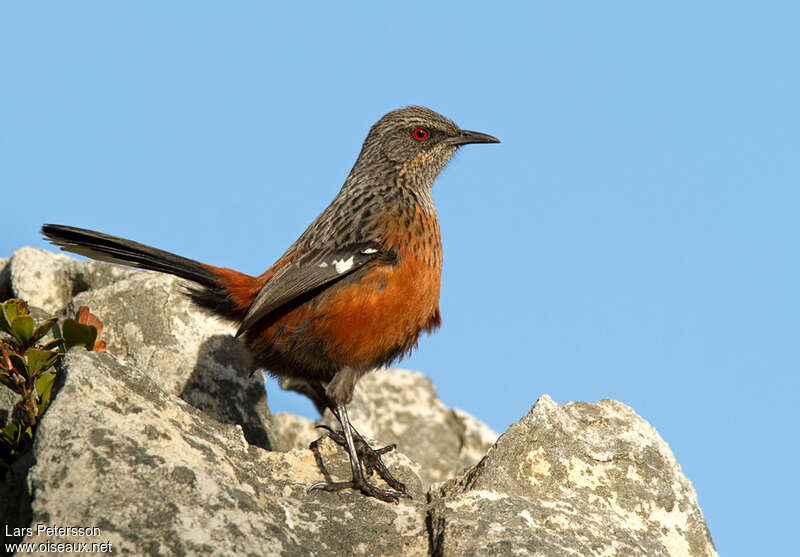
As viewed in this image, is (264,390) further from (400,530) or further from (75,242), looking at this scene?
(400,530)

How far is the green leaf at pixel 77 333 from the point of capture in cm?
454

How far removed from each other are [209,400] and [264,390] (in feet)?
1.59

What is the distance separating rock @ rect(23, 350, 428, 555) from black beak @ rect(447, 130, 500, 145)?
3298mm

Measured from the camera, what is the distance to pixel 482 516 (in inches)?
159

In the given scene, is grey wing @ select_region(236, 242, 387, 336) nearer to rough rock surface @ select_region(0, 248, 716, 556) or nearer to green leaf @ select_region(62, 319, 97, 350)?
rough rock surface @ select_region(0, 248, 716, 556)

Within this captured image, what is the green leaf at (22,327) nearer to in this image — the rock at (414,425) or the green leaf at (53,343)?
the green leaf at (53,343)

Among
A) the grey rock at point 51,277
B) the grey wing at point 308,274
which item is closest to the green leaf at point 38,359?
the grey wing at point 308,274

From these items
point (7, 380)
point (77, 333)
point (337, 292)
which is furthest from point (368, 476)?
point (7, 380)

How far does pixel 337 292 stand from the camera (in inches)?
212

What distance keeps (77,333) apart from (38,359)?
244mm

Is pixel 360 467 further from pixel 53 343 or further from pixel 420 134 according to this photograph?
pixel 420 134

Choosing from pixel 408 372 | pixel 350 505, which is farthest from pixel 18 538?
pixel 408 372

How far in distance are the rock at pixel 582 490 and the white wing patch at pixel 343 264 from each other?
4.94ft

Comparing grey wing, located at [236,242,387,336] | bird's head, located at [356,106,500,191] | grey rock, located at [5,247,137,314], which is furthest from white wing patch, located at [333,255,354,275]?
grey rock, located at [5,247,137,314]
